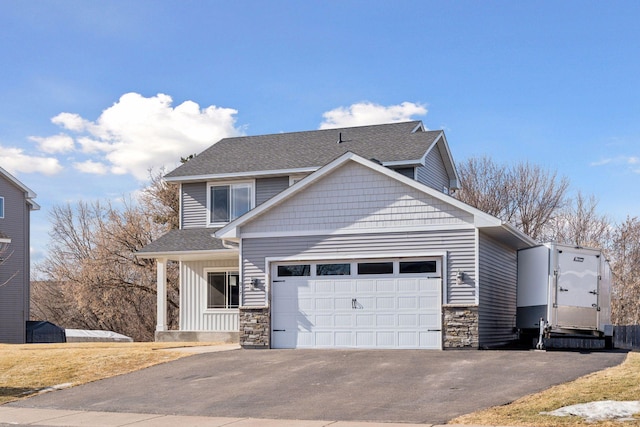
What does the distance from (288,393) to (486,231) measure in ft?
27.4

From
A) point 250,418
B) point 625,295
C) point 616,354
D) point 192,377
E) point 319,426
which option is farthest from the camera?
point 625,295

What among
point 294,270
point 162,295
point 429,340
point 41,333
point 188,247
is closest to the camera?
point 429,340

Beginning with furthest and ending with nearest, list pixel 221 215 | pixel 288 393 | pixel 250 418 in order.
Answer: pixel 221 215
pixel 288 393
pixel 250 418

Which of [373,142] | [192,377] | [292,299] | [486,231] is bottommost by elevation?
[192,377]

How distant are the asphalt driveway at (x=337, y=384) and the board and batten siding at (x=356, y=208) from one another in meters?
3.50

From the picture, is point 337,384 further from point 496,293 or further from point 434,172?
point 434,172

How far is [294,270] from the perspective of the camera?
22938 millimetres

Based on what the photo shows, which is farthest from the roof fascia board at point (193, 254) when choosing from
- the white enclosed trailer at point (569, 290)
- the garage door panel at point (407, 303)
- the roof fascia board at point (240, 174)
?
the white enclosed trailer at point (569, 290)

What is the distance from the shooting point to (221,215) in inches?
1172

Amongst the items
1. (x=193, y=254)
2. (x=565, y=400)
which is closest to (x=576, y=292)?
(x=565, y=400)

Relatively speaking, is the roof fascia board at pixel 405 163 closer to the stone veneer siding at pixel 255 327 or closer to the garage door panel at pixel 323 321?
the garage door panel at pixel 323 321

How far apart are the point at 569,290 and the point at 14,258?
26983mm

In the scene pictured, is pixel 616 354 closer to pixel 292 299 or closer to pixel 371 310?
pixel 371 310

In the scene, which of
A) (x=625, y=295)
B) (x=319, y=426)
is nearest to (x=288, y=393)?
(x=319, y=426)
